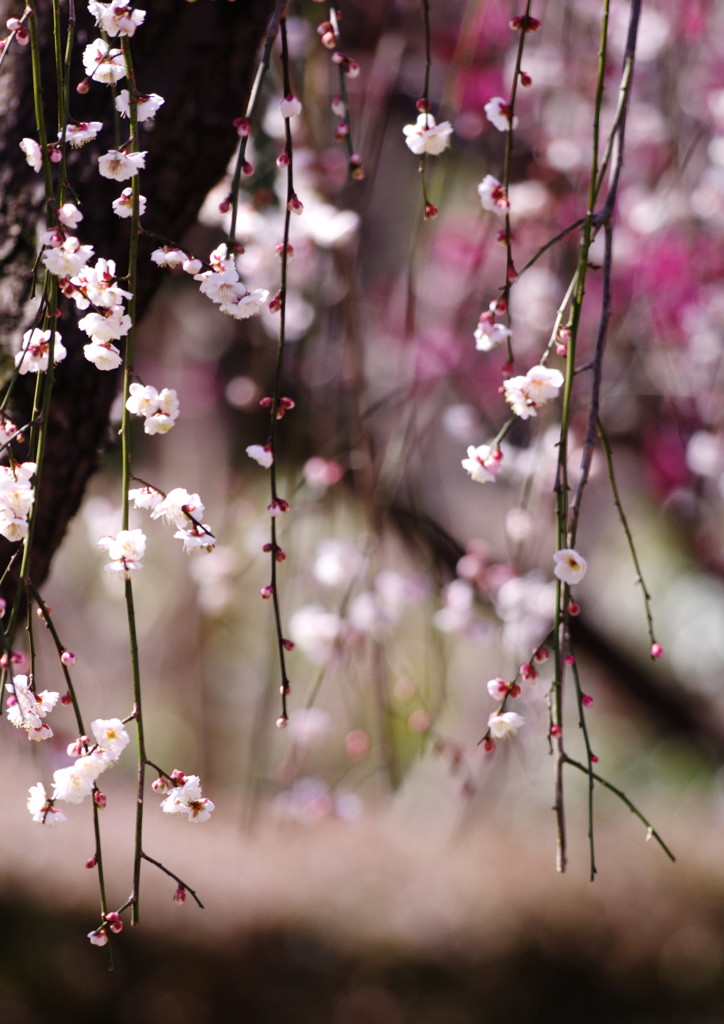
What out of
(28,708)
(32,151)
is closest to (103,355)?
(32,151)

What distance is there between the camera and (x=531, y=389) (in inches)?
33.5

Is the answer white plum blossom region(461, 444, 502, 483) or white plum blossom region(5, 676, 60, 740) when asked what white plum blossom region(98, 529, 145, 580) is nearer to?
white plum blossom region(5, 676, 60, 740)

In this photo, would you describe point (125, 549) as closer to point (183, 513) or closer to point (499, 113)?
point (183, 513)

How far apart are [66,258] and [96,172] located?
42 centimetres

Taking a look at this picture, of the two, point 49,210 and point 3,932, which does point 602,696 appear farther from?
point 49,210

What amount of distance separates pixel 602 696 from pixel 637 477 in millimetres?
1334

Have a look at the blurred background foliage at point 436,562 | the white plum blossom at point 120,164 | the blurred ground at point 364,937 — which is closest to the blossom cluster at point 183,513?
the white plum blossom at point 120,164

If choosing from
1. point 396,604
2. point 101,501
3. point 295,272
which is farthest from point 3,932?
point 295,272

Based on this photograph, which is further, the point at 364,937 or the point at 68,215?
the point at 364,937

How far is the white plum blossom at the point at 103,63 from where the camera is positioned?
745mm

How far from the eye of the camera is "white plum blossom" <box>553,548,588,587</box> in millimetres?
765

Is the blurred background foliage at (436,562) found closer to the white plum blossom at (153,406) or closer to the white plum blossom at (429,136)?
the white plum blossom at (429,136)

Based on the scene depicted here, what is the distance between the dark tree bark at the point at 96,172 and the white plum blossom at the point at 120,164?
280 millimetres

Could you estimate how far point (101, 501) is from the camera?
3.14 metres
